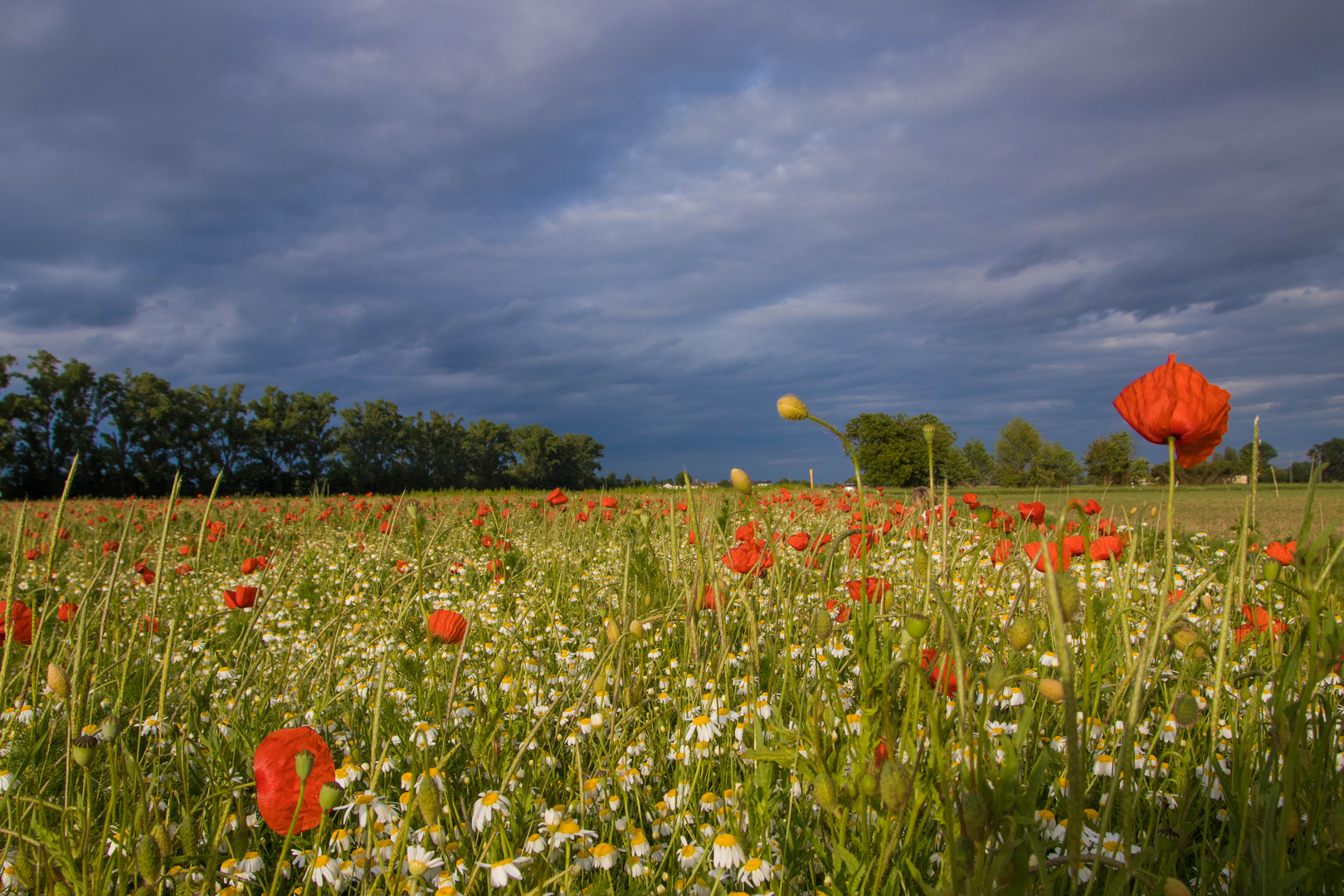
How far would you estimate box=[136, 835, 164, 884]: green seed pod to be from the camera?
3.90 feet

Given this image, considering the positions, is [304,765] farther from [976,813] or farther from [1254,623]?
[1254,623]

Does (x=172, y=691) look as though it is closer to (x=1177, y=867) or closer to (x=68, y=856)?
(x=68, y=856)

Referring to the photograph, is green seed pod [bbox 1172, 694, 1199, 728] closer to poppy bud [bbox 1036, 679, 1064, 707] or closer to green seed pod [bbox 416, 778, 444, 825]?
poppy bud [bbox 1036, 679, 1064, 707]

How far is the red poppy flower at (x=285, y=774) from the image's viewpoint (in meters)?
1.41

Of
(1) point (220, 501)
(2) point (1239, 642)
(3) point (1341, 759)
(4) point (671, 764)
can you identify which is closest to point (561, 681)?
(4) point (671, 764)

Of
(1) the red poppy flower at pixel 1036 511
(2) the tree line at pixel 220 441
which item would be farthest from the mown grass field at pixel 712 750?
(2) the tree line at pixel 220 441

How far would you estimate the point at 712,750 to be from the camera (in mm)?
2033

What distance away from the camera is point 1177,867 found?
66.8 inches

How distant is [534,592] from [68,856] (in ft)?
9.13

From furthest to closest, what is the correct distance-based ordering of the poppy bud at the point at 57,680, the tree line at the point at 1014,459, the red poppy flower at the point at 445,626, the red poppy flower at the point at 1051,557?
the tree line at the point at 1014,459, the red poppy flower at the point at 445,626, the poppy bud at the point at 57,680, the red poppy flower at the point at 1051,557

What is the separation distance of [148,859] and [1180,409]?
234 cm

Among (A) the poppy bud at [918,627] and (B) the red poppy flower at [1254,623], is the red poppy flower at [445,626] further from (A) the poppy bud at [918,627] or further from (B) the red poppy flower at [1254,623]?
(B) the red poppy flower at [1254,623]

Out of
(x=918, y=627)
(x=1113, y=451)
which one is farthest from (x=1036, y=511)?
(x=1113, y=451)

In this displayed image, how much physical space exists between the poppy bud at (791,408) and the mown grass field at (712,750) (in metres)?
0.31
